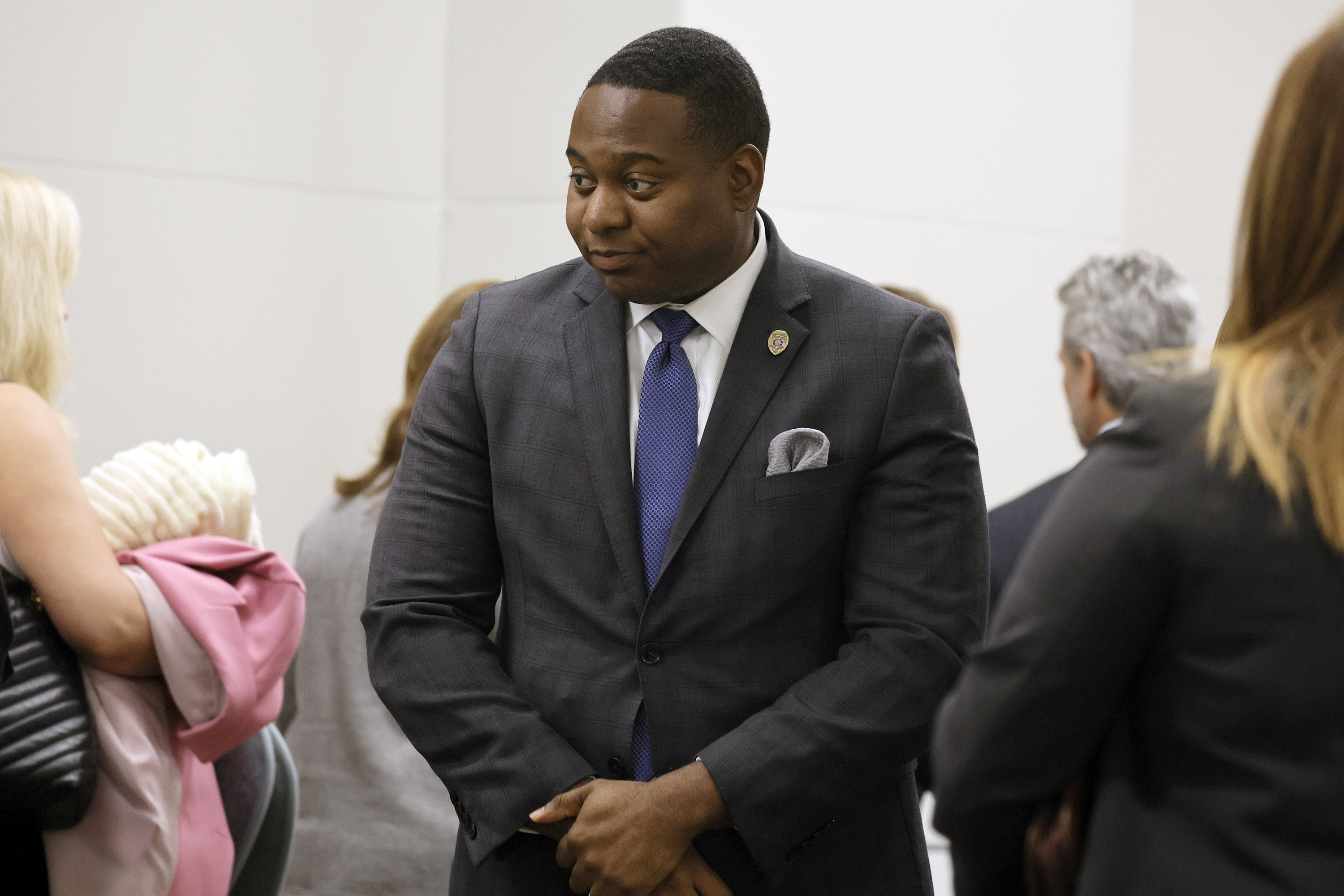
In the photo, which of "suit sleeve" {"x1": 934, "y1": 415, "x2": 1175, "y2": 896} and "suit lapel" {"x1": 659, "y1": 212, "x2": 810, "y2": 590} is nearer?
"suit sleeve" {"x1": 934, "y1": 415, "x2": 1175, "y2": 896}

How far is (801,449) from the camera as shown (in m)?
1.87

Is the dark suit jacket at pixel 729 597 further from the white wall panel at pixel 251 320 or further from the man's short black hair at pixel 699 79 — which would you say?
the white wall panel at pixel 251 320

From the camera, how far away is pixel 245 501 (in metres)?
2.73

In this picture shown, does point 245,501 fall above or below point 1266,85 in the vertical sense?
below

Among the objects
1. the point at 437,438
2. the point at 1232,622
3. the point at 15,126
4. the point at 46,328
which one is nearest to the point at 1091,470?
the point at 1232,622

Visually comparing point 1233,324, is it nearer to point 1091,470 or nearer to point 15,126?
point 1091,470

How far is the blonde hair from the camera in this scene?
247 centimetres

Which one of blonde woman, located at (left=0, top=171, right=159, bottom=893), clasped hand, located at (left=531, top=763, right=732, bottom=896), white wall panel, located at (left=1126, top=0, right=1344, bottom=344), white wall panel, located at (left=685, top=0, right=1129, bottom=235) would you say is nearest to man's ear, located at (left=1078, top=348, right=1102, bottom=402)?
white wall panel, located at (left=685, top=0, right=1129, bottom=235)

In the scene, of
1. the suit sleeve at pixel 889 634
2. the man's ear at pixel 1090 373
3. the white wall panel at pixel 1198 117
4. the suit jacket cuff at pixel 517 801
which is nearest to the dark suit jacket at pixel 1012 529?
the man's ear at pixel 1090 373

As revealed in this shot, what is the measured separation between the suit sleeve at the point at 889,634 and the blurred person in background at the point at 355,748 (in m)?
1.28

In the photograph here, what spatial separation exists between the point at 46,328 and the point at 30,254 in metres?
0.15

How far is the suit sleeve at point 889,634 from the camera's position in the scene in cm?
177

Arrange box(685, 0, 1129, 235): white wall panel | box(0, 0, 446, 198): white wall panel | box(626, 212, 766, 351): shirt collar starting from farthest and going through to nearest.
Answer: box(685, 0, 1129, 235): white wall panel < box(0, 0, 446, 198): white wall panel < box(626, 212, 766, 351): shirt collar

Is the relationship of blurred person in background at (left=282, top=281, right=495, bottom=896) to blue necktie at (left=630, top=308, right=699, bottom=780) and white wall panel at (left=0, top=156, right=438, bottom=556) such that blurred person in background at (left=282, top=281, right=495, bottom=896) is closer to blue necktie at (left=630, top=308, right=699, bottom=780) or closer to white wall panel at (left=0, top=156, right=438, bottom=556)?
blue necktie at (left=630, top=308, right=699, bottom=780)
